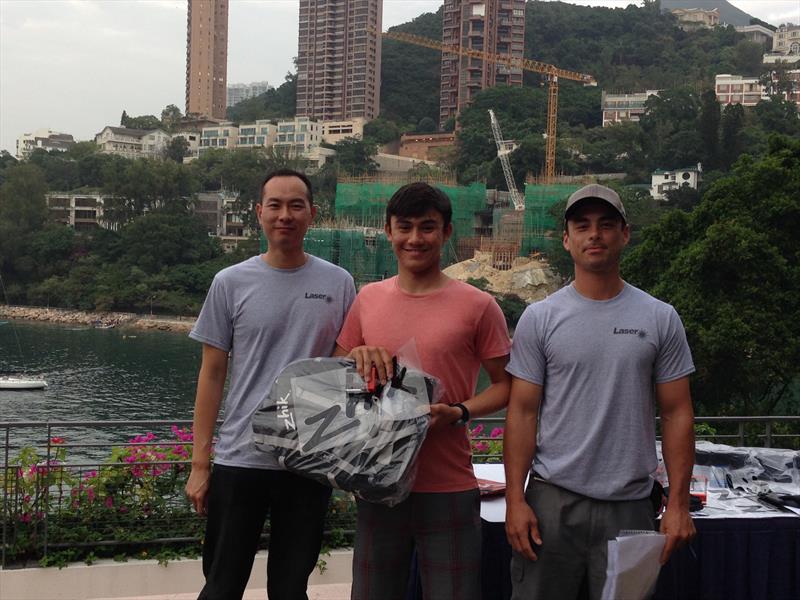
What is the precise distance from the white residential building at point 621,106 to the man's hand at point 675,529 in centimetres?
4726

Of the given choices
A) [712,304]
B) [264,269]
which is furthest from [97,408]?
[264,269]

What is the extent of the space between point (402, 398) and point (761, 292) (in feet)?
32.5

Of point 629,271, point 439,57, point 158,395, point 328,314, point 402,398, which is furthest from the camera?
point 439,57

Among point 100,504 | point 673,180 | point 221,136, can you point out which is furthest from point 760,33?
point 100,504

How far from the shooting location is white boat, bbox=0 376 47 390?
21.2 meters

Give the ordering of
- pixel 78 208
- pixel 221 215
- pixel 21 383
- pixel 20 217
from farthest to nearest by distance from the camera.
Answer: pixel 78 208
pixel 221 215
pixel 20 217
pixel 21 383

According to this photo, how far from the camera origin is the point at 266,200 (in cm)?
161

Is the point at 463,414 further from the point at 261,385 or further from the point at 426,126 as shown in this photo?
the point at 426,126

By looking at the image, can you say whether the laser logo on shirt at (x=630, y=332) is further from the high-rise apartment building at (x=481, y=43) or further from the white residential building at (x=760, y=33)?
the white residential building at (x=760, y=33)

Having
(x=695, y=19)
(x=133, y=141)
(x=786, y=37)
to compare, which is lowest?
(x=133, y=141)

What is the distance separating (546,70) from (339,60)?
15.2m

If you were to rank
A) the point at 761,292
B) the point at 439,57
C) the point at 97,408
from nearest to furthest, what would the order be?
the point at 761,292 < the point at 97,408 < the point at 439,57

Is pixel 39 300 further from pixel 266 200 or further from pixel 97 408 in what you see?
pixel 266 200

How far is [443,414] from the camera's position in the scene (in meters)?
1.38
